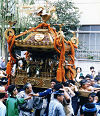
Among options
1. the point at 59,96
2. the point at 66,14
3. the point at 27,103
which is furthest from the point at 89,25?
the point at 59,96

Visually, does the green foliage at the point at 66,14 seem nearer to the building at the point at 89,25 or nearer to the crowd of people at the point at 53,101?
the building at the point at 89,25

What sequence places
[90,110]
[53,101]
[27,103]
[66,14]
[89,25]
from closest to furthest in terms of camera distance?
[90,110] < [53,101] < [27,103] < [66,14] < [89,25]

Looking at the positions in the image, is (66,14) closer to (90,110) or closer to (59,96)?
(59,96)

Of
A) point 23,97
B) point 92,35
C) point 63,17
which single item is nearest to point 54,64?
point 23,97

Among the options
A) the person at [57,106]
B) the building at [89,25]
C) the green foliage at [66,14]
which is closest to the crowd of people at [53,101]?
the person at [57,106]

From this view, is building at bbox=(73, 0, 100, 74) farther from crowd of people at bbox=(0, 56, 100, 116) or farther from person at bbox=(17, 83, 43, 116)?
person at bbox=(17, 83, 43, 116)

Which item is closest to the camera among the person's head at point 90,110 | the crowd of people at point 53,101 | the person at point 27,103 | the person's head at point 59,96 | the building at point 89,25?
the person's head at point 90,110

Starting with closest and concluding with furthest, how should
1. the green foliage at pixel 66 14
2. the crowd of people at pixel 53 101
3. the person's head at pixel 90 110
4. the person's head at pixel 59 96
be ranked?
the person's head at pixel 90 110
the crowd of people at pixel 53 101
the person's head at pixel 59 96
the green foliage at pixel 66 14

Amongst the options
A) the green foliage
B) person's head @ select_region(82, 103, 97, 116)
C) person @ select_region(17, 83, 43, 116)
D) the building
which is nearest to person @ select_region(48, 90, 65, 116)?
person's head @ select_region(82, 103, 97, 116)

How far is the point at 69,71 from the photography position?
25.7ft

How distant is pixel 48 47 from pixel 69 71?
1.35 metres

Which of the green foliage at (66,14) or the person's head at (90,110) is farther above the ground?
the green foliage at (66,14)

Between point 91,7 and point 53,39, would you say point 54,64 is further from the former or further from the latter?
point 91,7

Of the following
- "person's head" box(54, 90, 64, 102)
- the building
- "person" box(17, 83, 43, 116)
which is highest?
the building
